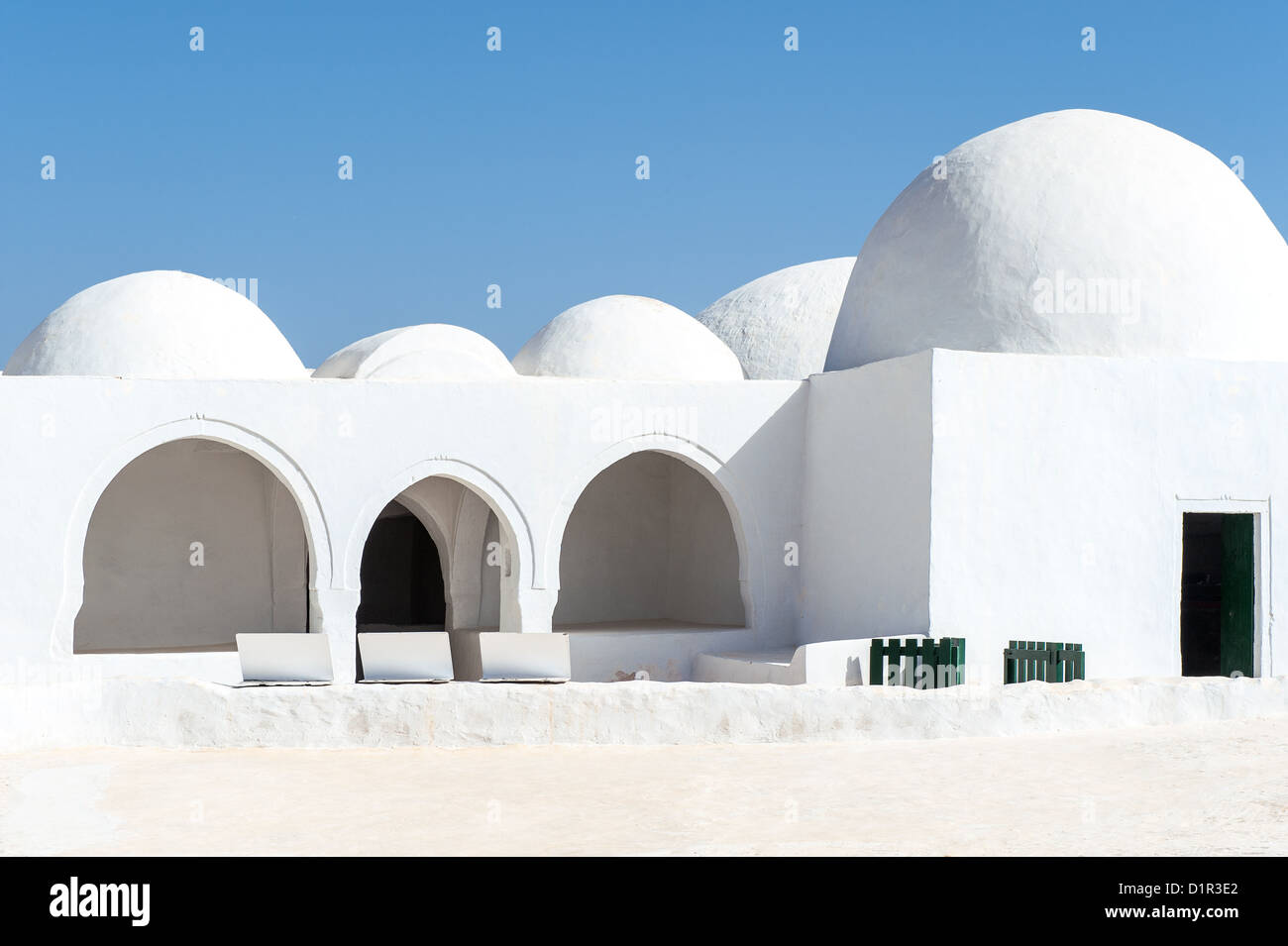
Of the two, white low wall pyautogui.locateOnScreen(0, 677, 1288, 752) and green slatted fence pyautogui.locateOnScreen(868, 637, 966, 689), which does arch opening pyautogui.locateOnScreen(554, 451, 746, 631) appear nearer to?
green slatted fence pyautogui.locateOnScreen(868, 637, 966, 689)

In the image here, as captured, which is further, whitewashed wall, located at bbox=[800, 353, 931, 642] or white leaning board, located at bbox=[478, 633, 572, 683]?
whitewashed wall, located at bbox=[800, 353, 931, 642]

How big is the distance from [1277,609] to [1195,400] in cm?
214

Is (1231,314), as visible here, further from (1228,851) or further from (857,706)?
(1228,851)

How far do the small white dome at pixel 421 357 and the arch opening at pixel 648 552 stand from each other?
2.13 m

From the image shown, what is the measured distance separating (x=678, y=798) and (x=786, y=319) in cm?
1489

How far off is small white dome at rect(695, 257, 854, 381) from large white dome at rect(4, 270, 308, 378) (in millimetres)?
7616

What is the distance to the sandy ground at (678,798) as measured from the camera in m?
6.71

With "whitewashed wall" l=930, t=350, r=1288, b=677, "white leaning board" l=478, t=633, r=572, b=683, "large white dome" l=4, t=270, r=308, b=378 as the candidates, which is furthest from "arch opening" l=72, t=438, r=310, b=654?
"whitewashed wall" l=930, t=350, r=1288, b=677

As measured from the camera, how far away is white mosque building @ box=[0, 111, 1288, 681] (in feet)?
43.7

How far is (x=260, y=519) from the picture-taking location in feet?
55.8

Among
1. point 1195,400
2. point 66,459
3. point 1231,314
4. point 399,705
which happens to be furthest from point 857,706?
point 66,459

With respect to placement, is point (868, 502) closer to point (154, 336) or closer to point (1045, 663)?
point (1045, 663)

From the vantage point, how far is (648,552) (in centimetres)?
1864

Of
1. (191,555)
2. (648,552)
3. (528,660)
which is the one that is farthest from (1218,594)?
(191,555)
